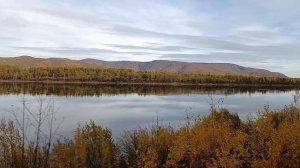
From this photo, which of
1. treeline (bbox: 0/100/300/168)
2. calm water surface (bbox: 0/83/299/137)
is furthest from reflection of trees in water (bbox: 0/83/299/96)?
treeline (bbox: 0/100/300/168)

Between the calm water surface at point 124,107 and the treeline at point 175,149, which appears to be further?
the calm water surface at point 124,107

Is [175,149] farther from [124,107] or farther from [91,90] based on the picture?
[91,90]

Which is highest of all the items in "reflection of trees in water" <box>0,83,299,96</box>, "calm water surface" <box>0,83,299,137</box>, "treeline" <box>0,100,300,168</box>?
"treeline" <box>0,100,300,168</box>

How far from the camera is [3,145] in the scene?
1067 cm

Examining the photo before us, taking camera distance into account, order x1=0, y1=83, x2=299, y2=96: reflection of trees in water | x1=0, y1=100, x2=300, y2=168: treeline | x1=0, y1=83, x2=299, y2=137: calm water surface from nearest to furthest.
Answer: x1=0, y1=100, x2=300, y2=168: treeline → x1=0, y1=83, x2=299, y2=137: calm water surface → x1=0, y1=83, x2=299, y2=96: reflection of trees in water

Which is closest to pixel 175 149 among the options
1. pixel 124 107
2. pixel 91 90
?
pixel 124 107

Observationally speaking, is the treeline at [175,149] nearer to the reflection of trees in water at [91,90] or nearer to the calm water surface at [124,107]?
the calm water surface at [124,107]

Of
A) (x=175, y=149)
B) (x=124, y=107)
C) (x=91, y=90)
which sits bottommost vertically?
(x=124, y=107)

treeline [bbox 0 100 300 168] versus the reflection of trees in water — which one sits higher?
treeline [bbox 0 100 300 168]

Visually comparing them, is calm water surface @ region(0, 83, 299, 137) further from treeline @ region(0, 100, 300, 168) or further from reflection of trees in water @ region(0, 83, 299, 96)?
reflection of trees in water @ region(0, 83, 299, 96)

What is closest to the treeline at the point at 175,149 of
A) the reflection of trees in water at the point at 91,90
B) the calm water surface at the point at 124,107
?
the calm water surface at the point at 124,107

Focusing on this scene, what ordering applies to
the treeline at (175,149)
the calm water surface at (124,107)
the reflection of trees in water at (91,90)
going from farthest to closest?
the reflection of trees in water at (91,90)
the calm water surface at (124,107)
the treeline at (175,149)

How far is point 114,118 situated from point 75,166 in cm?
2811

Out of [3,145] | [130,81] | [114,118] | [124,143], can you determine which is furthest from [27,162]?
[130,81]
